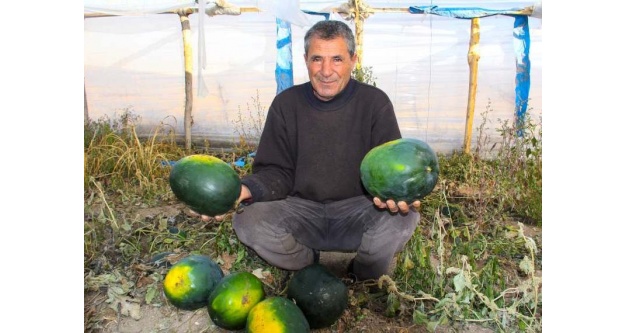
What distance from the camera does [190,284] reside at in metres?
2.77

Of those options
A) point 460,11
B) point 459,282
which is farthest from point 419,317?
point 460,11

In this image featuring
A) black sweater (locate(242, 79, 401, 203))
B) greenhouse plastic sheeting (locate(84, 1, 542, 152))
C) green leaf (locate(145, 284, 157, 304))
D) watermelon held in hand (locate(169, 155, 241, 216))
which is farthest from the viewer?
greenhouse plastic sheeting (locate(84, 1, 542, 152))

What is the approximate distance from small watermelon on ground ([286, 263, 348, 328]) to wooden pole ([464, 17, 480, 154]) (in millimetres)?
4057

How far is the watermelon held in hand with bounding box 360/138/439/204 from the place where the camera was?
2.58 metres

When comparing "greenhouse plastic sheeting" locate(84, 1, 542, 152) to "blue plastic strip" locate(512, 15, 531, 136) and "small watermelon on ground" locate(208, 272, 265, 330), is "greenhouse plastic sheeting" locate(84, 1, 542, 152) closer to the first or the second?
"blue plastic strip" locate(512, 15, 531, 136)

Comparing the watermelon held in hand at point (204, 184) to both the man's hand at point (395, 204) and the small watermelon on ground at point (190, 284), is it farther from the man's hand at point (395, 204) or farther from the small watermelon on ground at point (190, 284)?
the man's hand at point (395, 204)

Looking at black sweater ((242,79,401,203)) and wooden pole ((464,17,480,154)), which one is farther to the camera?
wooden pole ((464,17,480,154))

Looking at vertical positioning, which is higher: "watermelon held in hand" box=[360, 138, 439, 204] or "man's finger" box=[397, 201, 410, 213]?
"watermelon held in hand" box=[360, 138, 439, 204]

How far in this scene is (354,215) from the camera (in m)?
3.33

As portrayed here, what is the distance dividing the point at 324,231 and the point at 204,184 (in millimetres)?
1048

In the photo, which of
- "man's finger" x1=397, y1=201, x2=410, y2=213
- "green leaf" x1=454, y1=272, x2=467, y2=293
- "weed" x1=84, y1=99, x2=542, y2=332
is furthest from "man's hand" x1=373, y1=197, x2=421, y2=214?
"green leaf" x1=454, y1=272, x2=467, y2=293

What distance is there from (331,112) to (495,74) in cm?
368

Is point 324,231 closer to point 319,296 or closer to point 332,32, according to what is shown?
point 319,296
